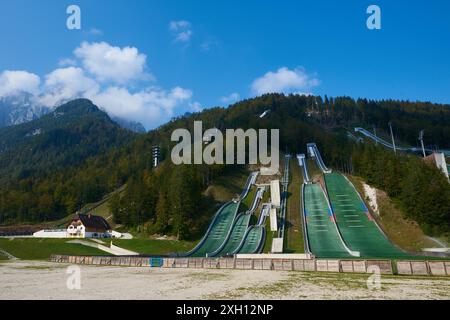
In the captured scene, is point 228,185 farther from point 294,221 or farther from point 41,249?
point 41,249

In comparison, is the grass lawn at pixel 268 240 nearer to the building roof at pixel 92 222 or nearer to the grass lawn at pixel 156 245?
the grass lawn at pixel 156 245

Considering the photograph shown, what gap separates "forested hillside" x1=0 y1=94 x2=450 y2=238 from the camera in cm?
5831

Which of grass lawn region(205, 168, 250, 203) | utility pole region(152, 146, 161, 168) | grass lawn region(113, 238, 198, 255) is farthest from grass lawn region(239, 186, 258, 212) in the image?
utility pole region(152, 146, 161, 168)

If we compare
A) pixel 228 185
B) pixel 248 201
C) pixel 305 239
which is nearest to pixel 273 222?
pixel 305 239

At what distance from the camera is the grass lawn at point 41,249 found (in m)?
48.1

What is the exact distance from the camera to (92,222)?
238 ft

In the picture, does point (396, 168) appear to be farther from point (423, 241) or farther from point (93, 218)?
point (93, 218)

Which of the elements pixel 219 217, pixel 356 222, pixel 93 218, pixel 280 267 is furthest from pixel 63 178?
pixel 280 267

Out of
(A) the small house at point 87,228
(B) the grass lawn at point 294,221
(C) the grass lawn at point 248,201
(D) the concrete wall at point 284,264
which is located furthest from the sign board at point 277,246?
(A) the small house at point 87,228

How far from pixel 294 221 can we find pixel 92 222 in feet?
135

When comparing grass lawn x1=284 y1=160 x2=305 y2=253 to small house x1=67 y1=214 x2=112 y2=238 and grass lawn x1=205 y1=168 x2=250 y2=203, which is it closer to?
grass lawn x1=205 y1=168 x2=250 y2=203

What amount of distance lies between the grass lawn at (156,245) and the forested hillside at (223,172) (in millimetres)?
2875
